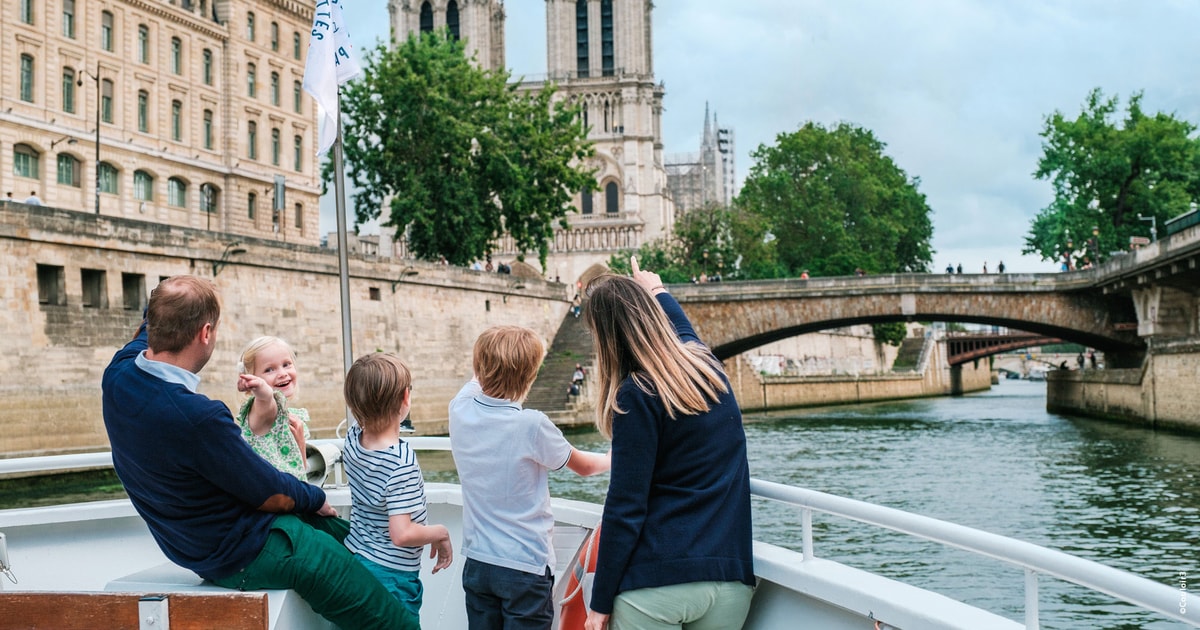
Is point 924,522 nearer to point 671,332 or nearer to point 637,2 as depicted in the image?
point 671,332

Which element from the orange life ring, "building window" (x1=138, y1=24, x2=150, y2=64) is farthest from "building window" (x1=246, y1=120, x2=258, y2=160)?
the orange life ring

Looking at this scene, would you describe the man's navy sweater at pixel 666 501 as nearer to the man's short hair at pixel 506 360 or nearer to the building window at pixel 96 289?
the man's short hair at pixel 506 360

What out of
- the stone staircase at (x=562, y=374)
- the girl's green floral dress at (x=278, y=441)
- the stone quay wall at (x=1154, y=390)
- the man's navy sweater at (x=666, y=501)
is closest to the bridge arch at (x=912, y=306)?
the stone quay wall at (x=1154, y=390)

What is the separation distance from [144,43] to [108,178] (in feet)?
14.6

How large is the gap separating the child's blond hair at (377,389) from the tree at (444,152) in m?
31.3

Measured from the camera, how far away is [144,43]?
34938 mm

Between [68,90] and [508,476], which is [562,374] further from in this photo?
[508,476]

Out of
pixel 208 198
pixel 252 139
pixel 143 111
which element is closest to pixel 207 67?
pixel 252 139

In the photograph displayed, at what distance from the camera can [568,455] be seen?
3.34 metres

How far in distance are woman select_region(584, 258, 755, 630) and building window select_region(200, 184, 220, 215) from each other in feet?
120

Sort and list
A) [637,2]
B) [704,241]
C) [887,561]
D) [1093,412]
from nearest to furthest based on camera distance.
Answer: [887,561] < [1093,412] < [704,241] < [637,2]

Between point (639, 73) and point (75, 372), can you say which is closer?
point (75, 372)

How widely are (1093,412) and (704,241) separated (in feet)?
97.9

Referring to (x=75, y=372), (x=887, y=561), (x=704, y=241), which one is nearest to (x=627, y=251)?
(x=704, y=241)
